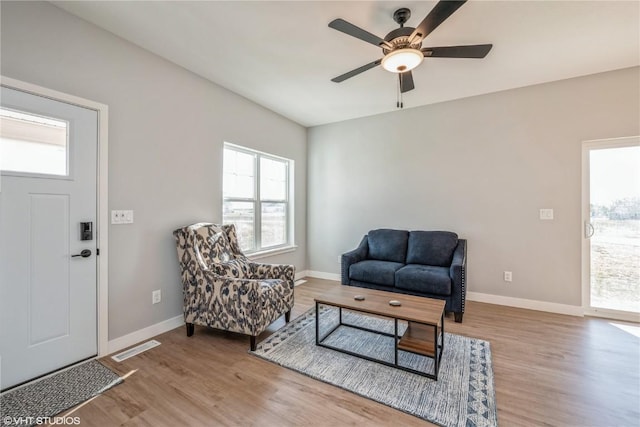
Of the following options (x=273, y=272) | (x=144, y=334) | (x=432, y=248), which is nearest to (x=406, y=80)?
(x=432, y=248)

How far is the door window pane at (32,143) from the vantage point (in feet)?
6.05

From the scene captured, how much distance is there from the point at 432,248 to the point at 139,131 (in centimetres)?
360

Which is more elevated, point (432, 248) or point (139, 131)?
point (139, 131)

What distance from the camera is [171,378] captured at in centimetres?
202

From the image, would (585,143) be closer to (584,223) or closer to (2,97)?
(584,223)

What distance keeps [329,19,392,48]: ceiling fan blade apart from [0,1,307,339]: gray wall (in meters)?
1.95

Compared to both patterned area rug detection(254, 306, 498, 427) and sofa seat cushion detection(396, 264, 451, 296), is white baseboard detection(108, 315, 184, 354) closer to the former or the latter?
patterned area rug detection(254, 306, 498, 427)

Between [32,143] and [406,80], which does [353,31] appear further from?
[32,143]

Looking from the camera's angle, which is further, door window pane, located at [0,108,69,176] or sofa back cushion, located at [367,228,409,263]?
sofa back cushion, located at [367,228,409,263]

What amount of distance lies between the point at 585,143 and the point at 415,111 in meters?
2.03

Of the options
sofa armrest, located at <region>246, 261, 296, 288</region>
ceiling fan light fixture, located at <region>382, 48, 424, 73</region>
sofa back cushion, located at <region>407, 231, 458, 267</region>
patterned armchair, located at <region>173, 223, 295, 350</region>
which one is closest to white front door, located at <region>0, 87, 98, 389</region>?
patterned armchair, located at <region>173, 223, 295, 350</region>

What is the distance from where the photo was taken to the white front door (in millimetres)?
1846

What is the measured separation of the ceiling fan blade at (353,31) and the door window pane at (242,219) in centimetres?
249

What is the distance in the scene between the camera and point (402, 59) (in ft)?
6.62
